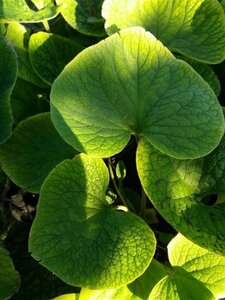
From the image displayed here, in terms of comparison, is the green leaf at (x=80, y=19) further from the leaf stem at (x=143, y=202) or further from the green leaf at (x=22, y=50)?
the leaf stem at (x=143, y=202)

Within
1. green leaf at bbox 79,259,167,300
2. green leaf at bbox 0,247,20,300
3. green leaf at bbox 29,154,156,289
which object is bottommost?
green leaf at bbox 0,247,20,300

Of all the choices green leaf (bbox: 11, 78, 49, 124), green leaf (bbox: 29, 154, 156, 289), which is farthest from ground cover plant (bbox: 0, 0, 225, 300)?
green leaf (bbox: 11, 78, 49, 124)

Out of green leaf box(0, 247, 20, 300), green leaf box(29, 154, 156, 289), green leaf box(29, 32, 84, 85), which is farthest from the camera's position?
green leaf box(29, 32, 84, 85)

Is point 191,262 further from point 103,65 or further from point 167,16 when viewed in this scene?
point 167,16

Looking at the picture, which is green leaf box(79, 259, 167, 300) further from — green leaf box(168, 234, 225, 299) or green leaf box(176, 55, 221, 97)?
green leaf box(176, 55, 221, 97)

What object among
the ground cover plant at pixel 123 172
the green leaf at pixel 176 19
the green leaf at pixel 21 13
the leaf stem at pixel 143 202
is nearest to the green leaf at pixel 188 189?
the ground cover plant at pixel 123 172

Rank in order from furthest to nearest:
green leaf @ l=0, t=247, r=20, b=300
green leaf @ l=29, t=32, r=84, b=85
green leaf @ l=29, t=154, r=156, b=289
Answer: green leaf @ l=29, t=32, r=84, b=85
green leaf @ l=0, t=247, r=20, b=300
green leaf @ l=29, t=154, r=156, b=289
